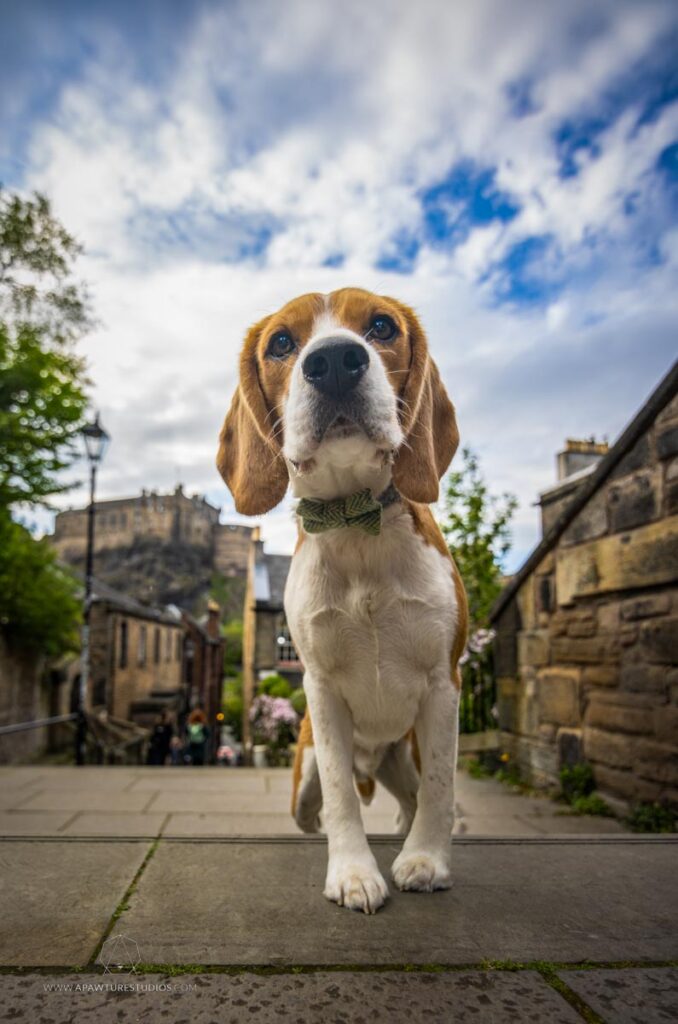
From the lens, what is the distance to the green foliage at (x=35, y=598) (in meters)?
15.7

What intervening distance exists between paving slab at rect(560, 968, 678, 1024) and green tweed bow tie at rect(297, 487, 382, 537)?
106 cm

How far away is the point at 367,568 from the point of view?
1.89 meters

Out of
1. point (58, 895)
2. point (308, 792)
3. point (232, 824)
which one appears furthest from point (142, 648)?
point (58, 895)

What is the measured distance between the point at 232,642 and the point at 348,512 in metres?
26.6

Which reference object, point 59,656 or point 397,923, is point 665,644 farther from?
point 59,656

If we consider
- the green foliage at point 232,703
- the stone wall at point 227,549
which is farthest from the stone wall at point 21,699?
the stone wall at point 227,549

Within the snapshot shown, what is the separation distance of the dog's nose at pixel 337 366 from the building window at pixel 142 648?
22.8 meters

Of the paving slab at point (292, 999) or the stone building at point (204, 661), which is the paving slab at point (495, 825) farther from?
the stone building at point (204, 661)

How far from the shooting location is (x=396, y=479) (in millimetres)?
1874

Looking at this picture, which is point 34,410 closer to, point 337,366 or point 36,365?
point 36,365

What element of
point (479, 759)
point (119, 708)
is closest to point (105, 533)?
point (119, 708)

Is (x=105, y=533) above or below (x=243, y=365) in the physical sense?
above

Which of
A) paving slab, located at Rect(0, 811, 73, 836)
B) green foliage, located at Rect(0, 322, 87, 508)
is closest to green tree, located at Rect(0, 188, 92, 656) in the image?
green foliage, located at Rect(0, 322, 87, 508)

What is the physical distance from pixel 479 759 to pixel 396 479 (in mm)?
4839
